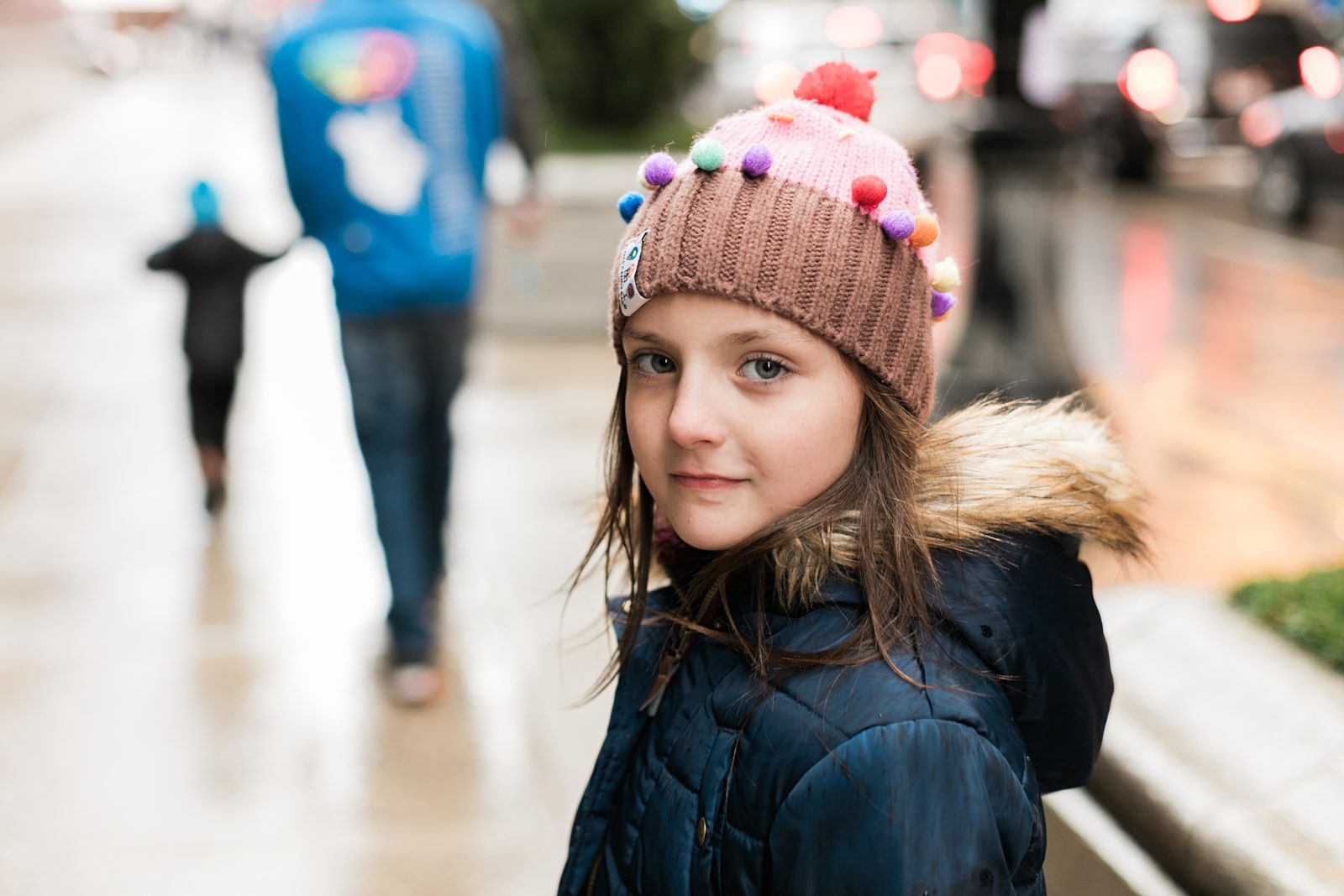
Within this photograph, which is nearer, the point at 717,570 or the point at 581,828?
the point at 717,570

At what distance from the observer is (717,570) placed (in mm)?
1670

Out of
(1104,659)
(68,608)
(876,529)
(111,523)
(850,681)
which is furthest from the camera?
(111,523)

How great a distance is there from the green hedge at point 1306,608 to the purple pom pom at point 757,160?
1.80 metres

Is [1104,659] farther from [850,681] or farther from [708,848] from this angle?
[708,848]

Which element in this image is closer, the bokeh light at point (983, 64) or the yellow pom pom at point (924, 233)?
the yellow pom pom at point (924, 233)

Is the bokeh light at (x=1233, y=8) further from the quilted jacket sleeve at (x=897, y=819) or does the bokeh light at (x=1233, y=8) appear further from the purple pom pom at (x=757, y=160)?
the quilted jacket sleeve at (x=897, y=819)

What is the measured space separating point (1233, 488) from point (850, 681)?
493cm

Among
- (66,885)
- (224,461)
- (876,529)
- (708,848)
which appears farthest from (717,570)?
(224,461)

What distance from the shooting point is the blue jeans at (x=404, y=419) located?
415 cm

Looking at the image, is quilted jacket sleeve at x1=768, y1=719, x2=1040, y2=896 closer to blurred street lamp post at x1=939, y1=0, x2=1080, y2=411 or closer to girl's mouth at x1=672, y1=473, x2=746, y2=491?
girl's mouth at x1=672, y1=473, x2=746, y2=491

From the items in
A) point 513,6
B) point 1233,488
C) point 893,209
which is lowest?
point 1233,488

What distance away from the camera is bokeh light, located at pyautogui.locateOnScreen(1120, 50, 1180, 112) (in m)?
15.1

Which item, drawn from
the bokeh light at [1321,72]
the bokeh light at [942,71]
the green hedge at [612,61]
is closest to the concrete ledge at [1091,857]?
the bokeh light at [942,71]

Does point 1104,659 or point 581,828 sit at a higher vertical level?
point 1104,659
